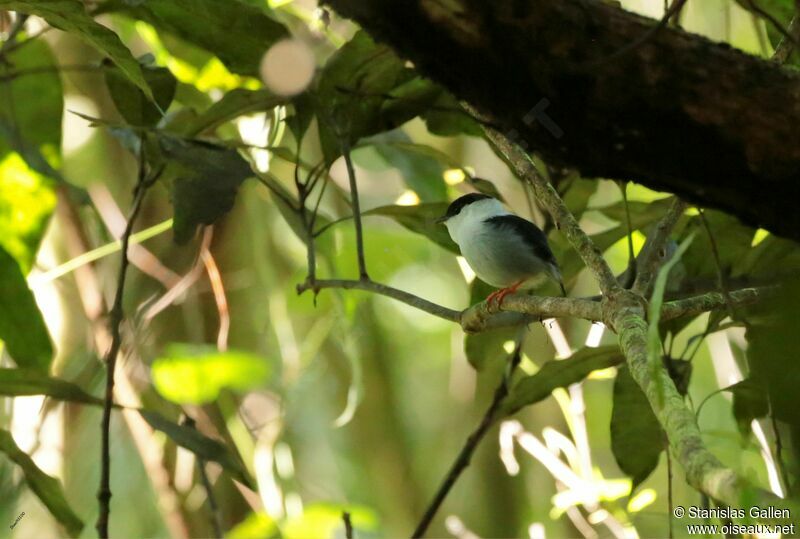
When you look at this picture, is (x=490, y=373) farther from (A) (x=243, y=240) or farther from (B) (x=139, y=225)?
(B) (x=139, y=225)

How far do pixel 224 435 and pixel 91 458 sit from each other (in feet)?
4.21

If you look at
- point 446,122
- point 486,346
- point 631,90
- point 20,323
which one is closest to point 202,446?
point 20,323

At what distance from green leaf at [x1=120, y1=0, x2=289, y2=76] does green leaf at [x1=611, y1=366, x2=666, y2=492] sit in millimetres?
1172

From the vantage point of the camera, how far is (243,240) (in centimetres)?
372

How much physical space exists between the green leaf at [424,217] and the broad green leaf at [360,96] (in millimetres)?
208

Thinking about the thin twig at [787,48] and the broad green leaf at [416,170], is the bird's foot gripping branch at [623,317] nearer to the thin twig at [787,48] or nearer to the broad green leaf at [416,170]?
the thin twig at [787,48]

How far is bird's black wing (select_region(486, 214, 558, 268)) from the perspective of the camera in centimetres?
231

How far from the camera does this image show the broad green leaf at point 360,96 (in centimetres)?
205

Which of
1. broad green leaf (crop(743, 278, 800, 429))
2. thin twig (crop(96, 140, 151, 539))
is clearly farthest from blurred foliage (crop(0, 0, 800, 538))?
thin twig (crop(96, 140, 151, 539))

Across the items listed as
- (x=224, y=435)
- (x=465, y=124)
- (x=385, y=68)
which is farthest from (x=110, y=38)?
(x=224, y=435)

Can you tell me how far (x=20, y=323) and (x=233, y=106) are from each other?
0.74 metres

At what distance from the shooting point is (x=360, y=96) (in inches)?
81.1

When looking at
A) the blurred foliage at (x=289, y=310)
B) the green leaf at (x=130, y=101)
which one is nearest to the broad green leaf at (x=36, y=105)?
the blurred foliage at (x=289, y=310)

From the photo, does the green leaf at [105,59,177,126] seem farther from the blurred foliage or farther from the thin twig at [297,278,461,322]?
the thin twig at [297,278,461,322]
